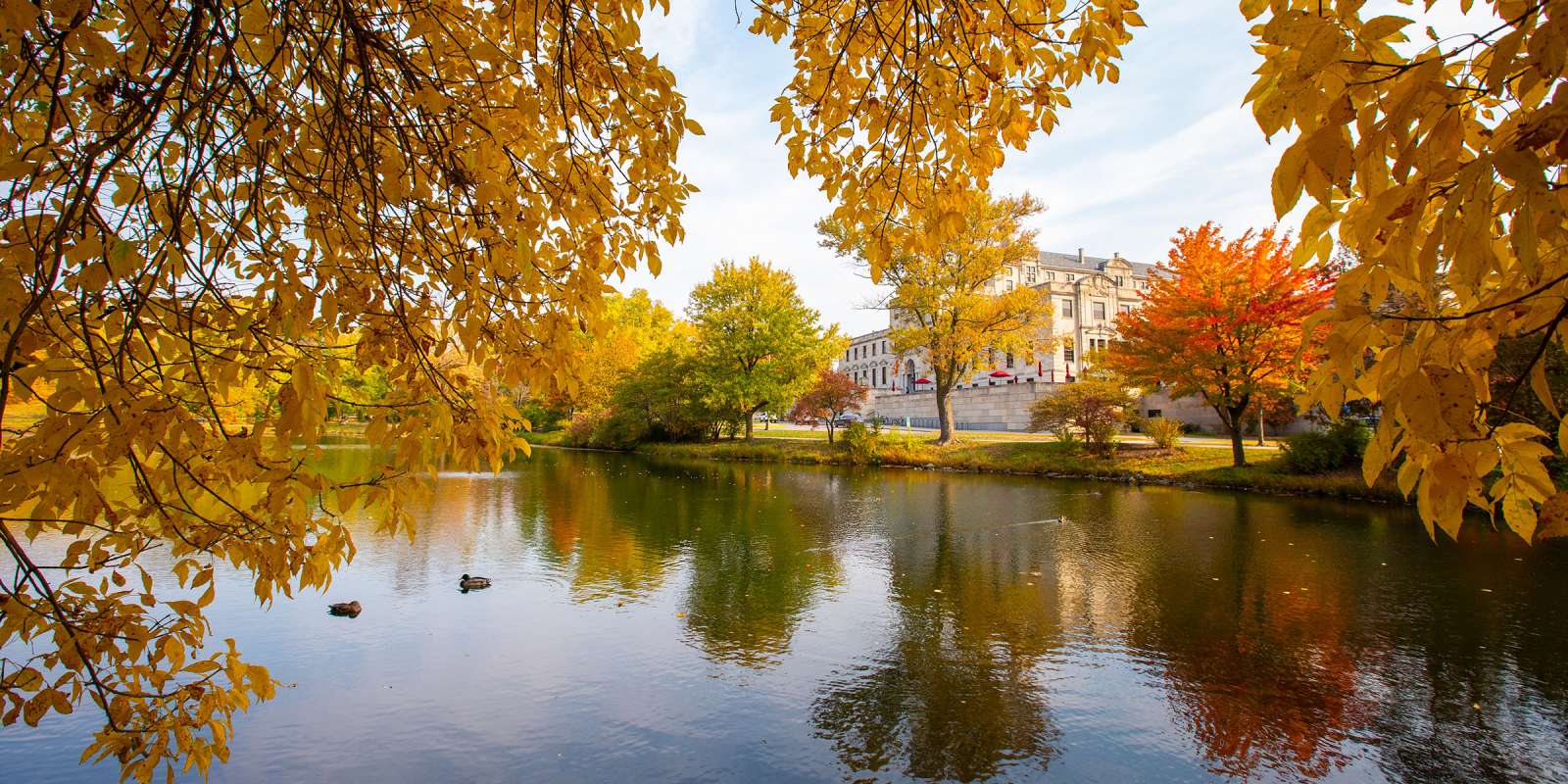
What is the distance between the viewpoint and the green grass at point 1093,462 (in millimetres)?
16703

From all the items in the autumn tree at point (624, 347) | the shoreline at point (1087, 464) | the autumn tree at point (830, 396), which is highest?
the autumn tree at point (624, 347)

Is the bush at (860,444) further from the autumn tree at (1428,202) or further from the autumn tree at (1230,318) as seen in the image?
the autumn tree at (1428,202)

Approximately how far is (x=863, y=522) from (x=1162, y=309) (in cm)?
1200

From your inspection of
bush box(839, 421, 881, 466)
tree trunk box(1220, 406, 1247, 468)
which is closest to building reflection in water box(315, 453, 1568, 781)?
tree trunk box(1220, 406, 1247, 468)

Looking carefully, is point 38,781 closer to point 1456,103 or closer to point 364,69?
point 364,69

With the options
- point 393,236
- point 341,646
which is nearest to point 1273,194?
point 393,236

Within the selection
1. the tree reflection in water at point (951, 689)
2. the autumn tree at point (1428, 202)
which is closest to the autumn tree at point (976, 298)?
the tree reflection in water at point (951, 689)

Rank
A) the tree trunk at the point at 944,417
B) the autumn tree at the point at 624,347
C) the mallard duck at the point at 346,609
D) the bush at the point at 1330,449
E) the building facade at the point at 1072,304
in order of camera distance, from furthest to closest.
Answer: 1. the building facade at the point at 1072,304
2. the autumn tree at the point at 624,347
3. the tree trunk at the point at 944,417
4. the bush at the point at 1330,449
5. the mallard duck at the point at 346,609

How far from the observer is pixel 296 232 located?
2.90 metres

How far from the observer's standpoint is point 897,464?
2562 centimetres

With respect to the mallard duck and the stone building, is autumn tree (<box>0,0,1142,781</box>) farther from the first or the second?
the stone building

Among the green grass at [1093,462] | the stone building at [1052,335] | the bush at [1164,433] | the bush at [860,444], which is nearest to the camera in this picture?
the green grass at [1093,462]

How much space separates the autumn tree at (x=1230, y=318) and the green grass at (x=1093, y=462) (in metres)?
1.49

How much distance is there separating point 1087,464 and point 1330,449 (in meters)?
6.06
